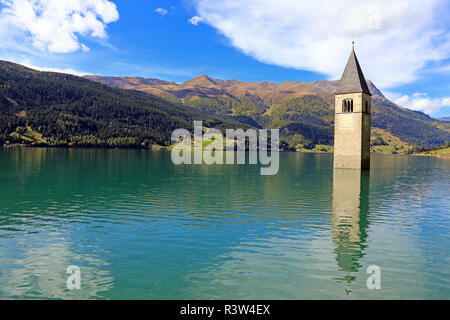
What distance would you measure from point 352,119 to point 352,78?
1150 centimetres

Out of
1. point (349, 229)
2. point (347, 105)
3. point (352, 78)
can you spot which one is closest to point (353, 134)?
point (347, 105)

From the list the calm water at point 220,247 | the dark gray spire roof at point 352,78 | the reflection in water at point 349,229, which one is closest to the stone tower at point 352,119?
the dark gray spire roof at point 352,78

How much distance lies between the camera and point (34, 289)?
13922 mm

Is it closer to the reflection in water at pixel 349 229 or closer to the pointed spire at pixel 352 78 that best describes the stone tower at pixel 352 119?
the pointed spire at pixel 352 78

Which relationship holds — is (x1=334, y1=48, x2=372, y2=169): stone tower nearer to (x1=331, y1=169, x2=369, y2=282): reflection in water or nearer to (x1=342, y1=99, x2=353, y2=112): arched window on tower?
(x1=342, y1=99, x2=353, y2=112): arched window on tower

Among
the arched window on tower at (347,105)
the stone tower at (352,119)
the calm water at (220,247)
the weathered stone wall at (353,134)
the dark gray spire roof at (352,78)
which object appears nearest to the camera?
the calm water at (220,247)

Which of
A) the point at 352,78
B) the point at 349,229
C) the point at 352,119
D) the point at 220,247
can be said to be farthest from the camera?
the point at 352,78

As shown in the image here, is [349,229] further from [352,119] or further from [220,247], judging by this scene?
[352,119]

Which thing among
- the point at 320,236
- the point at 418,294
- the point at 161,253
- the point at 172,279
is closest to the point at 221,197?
the point at 320,236

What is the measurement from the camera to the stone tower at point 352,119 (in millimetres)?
87875

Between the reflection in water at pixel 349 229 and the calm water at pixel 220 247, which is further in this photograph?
the reflection in water at pixel 349 229

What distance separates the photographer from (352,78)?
298ft
